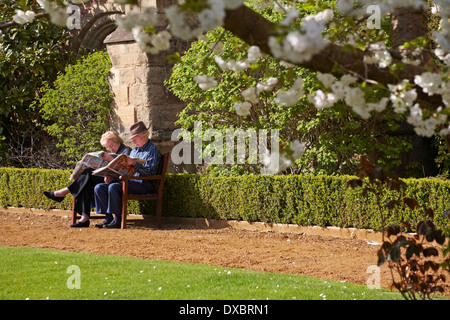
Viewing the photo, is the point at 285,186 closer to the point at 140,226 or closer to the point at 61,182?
the point at 140,226

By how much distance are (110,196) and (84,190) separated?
48cm

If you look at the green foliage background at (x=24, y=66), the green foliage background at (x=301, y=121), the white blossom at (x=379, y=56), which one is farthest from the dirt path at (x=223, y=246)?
the green foliage background at (x=24, y=66)

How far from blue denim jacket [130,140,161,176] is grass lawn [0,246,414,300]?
279 cm

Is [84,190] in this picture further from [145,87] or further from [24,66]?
[24,66]

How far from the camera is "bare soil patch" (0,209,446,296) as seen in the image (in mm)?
6023

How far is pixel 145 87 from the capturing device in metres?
11.2

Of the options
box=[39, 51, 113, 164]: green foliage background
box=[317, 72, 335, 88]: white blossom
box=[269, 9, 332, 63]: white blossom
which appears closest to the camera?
box=[269, 9, 332, 63]: white blossom

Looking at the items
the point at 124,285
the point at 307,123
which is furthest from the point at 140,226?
the point at 124,285

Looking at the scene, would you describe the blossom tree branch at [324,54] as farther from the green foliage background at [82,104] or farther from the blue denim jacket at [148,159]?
the green foliage background at [82,104]

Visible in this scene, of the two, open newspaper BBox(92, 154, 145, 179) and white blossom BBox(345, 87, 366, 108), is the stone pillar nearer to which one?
open newspaper BBox(92, 154, 145, 179)

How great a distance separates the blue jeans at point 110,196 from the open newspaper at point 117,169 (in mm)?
157

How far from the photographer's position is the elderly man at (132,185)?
28.2ft

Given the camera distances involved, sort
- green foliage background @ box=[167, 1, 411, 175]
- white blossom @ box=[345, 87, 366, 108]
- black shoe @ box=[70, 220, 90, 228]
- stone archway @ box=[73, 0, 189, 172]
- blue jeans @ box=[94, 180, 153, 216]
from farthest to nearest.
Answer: stone archway @ box=[73, 0, 189, 172] < green foliage background @ box=[167, 1, 411, 175] < black shoe @ box=[70, 220, 90, 228] < blue jeans @ box=[94, 180, 153, 216] < white blossom @ box=[345, 87, 366, 108]

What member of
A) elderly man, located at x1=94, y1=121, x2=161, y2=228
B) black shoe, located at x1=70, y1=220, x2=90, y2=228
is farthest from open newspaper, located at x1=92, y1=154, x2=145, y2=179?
black shoe, located at x1=70, y1=220, x2=90, y2=228
